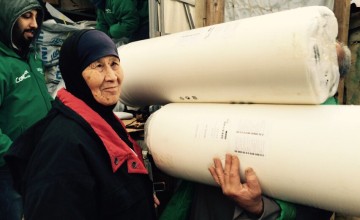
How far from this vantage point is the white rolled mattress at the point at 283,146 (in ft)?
2.94

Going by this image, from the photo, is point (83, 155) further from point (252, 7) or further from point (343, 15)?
point (252, 7)

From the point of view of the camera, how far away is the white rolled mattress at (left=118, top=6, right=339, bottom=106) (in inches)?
36.7

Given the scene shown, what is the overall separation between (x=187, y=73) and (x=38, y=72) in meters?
1.22

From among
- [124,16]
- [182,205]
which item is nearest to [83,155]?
[182,205]

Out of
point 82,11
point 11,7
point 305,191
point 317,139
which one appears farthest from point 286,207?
point 82,11

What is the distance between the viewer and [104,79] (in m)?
1.09

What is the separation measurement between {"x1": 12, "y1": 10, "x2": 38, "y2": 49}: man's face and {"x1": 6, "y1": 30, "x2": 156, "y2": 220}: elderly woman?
0.97 m

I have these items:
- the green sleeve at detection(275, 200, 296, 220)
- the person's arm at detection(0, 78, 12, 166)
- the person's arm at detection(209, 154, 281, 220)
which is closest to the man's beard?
the person's arm at detection(0, 78, 12, 166)

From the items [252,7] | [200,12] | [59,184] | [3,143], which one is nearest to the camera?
[59,184]

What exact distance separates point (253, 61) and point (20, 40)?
152cm

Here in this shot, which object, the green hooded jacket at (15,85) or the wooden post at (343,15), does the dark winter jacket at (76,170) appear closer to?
the green hooded jacket at (15,85)

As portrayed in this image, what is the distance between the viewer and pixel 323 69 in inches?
38.4

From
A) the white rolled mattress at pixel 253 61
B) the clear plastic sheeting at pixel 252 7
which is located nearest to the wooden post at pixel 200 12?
the clear plastic sheeting at pixel 252 7

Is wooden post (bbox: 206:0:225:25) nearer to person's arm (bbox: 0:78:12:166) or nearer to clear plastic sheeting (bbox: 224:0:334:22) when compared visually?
clear plastic sheeting (bbox: 224:0:334:22)
